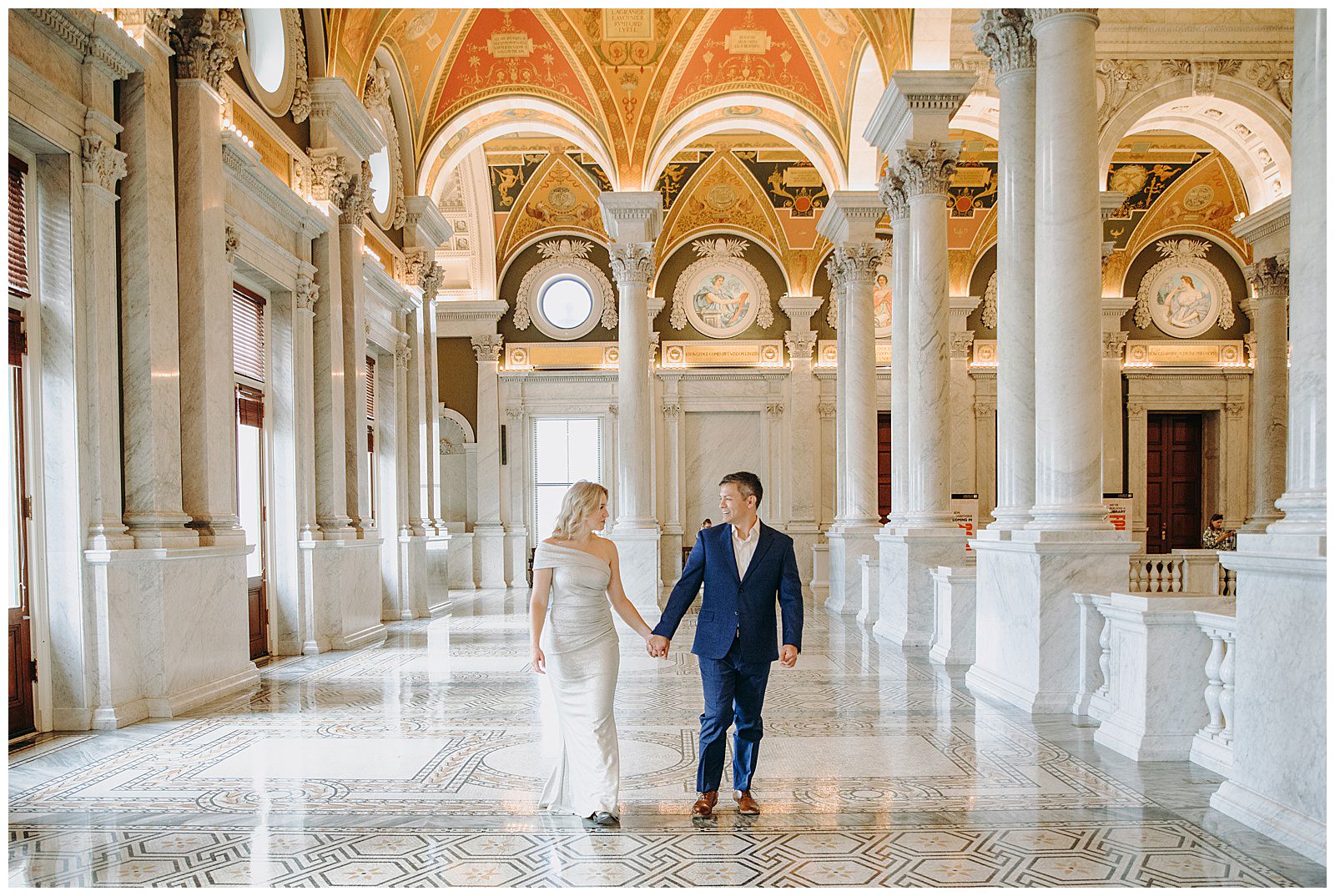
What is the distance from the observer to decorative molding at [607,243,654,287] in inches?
574

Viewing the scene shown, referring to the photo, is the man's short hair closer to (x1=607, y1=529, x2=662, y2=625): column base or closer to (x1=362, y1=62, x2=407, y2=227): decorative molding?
(x1=607, y1=529, x2=662, y2=625): column base

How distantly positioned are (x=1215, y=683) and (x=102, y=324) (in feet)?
25.4

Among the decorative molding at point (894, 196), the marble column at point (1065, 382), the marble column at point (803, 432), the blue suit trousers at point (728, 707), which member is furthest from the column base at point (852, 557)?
the blue suit trousers at point (728, 707)

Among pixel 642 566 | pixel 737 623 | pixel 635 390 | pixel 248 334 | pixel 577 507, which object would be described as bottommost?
pixel 642 566

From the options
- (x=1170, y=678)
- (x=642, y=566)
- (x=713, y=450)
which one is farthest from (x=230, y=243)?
(x=713, y=450)

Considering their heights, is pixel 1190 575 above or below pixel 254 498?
below

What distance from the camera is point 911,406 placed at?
11.1 metres

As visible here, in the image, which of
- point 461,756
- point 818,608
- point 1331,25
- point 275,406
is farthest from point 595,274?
point 1331,25

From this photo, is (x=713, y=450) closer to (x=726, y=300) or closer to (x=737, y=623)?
(x=726, y=300)

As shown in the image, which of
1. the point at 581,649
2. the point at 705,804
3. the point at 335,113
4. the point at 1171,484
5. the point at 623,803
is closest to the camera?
the point at 581,649

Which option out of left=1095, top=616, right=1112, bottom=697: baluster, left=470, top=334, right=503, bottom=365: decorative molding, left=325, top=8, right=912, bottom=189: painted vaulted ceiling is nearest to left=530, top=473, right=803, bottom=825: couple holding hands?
left=1095, top=616, right=1112, bottom=697: baluster

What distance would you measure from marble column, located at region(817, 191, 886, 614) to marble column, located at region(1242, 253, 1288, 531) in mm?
5705

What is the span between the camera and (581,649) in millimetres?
4676

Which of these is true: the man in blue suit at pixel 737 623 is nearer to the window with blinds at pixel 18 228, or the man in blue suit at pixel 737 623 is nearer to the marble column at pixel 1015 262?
the marble column at pixel 1015 262
